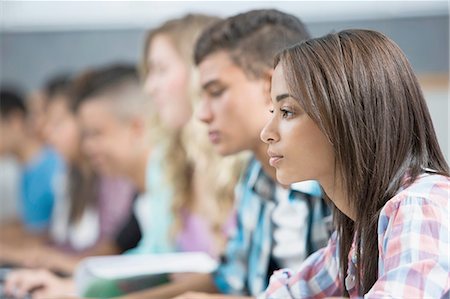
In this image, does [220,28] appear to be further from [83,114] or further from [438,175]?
[83,114]

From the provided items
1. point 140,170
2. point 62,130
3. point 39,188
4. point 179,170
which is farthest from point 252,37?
point 39,188

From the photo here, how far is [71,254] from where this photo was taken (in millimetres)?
1656

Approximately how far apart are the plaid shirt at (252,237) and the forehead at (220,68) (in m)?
0.11

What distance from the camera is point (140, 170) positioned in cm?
157

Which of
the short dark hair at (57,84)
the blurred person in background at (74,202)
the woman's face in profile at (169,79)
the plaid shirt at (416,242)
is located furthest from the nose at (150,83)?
the plaid shirt at (416,242)

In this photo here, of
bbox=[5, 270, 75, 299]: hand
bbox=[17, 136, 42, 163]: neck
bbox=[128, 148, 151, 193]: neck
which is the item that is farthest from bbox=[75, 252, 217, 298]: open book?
bbox=[17, 136, 42, 163]: neck

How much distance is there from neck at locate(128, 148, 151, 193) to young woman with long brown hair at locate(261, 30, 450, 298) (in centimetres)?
99

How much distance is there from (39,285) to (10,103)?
1096 millimetres

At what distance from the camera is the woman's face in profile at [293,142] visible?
510mm

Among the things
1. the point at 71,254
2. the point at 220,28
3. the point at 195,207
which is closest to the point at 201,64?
the point at 220,28

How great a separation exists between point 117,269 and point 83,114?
757 millimetres

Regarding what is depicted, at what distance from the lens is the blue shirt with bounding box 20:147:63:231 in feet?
6.25

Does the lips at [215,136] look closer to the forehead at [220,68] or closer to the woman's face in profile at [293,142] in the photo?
the forehead at [220,68]

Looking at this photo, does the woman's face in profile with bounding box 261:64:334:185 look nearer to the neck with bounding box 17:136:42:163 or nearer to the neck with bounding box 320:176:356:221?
the neck with bounding box 320:176:356:221
